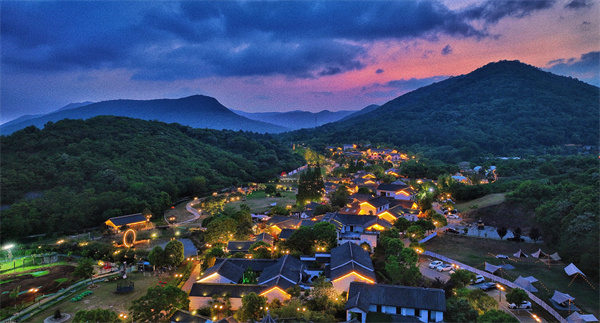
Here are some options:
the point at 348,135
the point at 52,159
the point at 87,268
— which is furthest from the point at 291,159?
the point at 87,268

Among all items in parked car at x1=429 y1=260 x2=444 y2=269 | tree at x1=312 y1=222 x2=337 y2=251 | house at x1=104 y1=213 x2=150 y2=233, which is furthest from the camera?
house at x1=104 y1=213 x2=150 y2=233

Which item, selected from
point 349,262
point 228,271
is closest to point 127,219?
point 228,271

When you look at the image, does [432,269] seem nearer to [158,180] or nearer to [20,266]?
[20,266]

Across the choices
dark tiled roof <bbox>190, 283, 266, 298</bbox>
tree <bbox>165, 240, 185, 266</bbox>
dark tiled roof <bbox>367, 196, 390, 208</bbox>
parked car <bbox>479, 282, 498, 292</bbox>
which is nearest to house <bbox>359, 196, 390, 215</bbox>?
dark tiled roof <bbox>367, 196, 390, 208</bbox>

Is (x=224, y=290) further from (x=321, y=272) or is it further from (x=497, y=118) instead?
(x=497, y=118)

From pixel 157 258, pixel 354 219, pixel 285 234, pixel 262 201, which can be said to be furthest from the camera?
pixel 262 201

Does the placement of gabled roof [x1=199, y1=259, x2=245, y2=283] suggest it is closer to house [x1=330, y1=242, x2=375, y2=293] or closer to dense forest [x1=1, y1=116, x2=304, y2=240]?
house [x1=330, y1=242, x2=375, y2=293]

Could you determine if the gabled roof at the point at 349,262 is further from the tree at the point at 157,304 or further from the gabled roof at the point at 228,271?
the tree at the point at 157,304

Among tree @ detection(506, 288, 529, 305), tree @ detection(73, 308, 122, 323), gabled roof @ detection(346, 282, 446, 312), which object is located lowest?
tree @ detection(506, 288, 529, 305)
